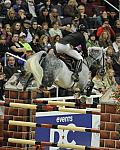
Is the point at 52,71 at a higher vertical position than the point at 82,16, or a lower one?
lower

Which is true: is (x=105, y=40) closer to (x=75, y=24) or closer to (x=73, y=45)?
(x=75, y=24)

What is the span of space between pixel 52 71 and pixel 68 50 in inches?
36.9

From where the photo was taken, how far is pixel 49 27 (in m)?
18.8

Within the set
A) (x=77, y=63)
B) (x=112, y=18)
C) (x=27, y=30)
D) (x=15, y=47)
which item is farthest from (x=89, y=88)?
→ (x=112, y=18)

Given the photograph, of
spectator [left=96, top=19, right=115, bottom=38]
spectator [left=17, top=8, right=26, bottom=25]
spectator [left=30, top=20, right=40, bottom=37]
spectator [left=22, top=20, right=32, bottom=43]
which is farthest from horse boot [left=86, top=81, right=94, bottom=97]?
spectator [left=96, top=19, right=115, bottom=38]

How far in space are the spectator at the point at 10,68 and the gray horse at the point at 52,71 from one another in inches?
63.7

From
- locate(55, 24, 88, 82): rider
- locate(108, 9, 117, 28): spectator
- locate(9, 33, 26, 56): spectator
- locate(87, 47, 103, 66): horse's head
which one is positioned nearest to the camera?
locate(55, 24, 88, 82): rider

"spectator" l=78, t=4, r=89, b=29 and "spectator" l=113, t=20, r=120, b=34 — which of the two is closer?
"spectator" l=78, t=4, r=89, b=29

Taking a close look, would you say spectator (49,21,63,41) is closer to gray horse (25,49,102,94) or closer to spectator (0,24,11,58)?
spectator (0,24,11,58)

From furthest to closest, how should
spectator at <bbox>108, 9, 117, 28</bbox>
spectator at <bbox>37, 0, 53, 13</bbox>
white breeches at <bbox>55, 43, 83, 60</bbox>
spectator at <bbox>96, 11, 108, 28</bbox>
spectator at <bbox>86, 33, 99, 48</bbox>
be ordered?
spectator at <bbox>108, 9, 117, 28</bbox> → spectator at <bbox>96, 11, 108, 28</bbox> → spectator at <bbox>37, 0, 53, 13</bbox> → spectator at <bbox>86, 33, 99, 48</bbox> → white breeches at <bbox>55, 43, 83, 60</bbox>

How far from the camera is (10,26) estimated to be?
17.5 m

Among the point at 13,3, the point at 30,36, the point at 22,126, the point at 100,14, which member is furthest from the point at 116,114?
the point at 100,14

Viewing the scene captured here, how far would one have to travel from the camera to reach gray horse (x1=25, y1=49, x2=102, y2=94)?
491 inches

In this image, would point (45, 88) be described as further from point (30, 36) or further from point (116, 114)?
point (30, 36)
